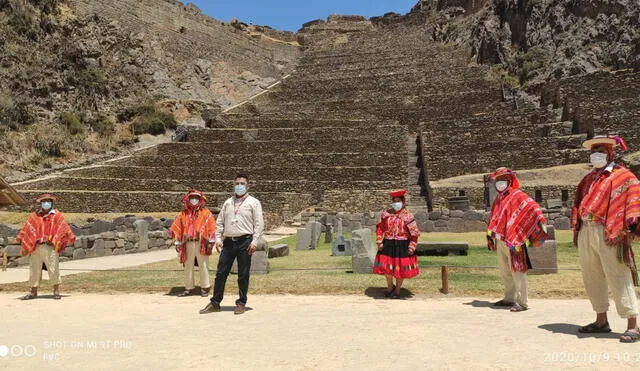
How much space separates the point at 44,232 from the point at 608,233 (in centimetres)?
750

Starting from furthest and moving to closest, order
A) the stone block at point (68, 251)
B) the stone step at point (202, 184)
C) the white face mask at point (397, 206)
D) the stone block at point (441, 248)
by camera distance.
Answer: the stone step at point (202, 184) < the stone block at point (68, 251) < the stone block at point (441, 248) < the white face mask at point (397, 206)

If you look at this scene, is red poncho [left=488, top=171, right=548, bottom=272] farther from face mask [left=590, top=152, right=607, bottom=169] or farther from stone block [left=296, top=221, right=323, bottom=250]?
stone block [left=296, top=221, right=323, bottom=250]

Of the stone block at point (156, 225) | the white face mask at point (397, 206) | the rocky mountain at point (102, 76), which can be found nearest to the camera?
the white face mask at point (397, 206)

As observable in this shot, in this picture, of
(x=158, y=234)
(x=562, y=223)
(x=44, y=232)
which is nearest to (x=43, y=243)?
(x=44, y=232)

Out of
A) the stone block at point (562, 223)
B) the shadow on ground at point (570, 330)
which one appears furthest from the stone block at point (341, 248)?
the stone block at point (562, 223)

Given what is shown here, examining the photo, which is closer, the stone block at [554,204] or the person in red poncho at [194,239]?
the person in red poncho at [194,239]

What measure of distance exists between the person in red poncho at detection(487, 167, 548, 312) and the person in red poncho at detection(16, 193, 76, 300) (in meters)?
6.29

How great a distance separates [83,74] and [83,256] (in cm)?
3022

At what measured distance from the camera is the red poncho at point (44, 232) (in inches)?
318

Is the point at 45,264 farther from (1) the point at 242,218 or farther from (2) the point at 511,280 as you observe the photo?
(2) the point at 511,280

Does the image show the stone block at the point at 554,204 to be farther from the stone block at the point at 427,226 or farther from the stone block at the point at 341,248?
the stone block at the point at 341,248

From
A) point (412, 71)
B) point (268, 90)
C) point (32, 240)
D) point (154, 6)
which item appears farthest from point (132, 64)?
point (32, 240)

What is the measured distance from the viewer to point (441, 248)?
12477 millimetres

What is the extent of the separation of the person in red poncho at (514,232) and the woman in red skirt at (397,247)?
121 centimetres
